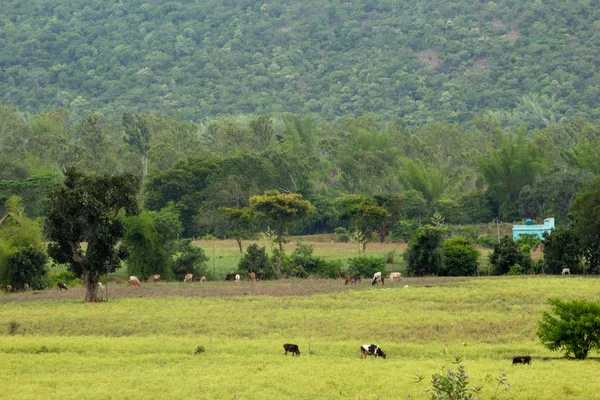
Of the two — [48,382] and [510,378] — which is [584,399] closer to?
[510,378]

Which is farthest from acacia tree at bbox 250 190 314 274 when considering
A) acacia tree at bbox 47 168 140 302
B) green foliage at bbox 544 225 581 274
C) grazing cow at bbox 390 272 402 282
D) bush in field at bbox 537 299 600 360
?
bush in field at bbox 537 299 600 360

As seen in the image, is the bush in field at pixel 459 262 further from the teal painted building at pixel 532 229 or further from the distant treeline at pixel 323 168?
the distant treeline at pixel 323 168

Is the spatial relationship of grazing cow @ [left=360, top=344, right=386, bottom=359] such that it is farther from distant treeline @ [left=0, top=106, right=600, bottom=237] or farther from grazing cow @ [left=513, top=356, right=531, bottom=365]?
distant treeline @ [left=0, top=106, right=600, bottom=237]

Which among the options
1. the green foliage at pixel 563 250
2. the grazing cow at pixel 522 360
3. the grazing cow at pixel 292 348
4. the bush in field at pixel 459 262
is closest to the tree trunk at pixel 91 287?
the grazing cow at pixel 292 348

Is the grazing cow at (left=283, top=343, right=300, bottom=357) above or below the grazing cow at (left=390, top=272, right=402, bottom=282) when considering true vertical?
below

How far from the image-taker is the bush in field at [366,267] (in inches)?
2704

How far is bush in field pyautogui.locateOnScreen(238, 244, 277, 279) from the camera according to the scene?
222 ft

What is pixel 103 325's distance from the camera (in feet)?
140

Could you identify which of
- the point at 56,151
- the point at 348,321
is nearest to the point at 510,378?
the point at 348,321

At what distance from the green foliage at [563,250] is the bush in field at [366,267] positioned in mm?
11018

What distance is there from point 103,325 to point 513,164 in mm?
72870

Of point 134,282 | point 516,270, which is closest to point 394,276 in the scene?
point 516,270

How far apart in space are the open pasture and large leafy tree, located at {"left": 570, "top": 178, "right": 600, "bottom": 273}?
6.00 metres

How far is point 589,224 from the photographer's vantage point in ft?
208
